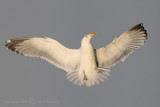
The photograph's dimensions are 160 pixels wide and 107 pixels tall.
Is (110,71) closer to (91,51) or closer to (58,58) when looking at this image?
(91,51)

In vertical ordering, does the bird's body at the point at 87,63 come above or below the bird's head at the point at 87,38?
below

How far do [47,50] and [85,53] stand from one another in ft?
4.14

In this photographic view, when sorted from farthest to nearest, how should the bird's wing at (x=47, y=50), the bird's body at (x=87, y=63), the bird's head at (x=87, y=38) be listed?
the bird's wing at (x=47, y=50), the bird's head at (x=87, y=38), the bird's body at (x=87, y=63)

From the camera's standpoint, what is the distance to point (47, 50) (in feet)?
34.6

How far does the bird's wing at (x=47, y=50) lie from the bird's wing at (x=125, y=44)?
752mm

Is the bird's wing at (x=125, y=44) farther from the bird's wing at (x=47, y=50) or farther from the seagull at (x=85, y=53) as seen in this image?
the bird's wing at (x=47, y=50)

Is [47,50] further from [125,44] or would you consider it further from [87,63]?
[125,44]

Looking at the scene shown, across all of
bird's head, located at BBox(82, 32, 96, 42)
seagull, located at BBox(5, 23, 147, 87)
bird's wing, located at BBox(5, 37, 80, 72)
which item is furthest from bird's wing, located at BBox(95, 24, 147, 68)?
bird's wing, located at BBox(5, 37, 80, 72)

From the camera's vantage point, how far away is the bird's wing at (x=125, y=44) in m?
9.94

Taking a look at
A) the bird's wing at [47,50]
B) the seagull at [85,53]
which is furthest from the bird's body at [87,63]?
the bird's wing at [47,50]

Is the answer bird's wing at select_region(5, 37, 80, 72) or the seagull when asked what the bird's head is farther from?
bird's wing at select_region(5, 37, 80, 72)

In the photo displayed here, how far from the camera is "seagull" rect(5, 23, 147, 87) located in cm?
985

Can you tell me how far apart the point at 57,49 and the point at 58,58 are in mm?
261

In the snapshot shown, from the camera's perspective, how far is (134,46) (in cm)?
995
